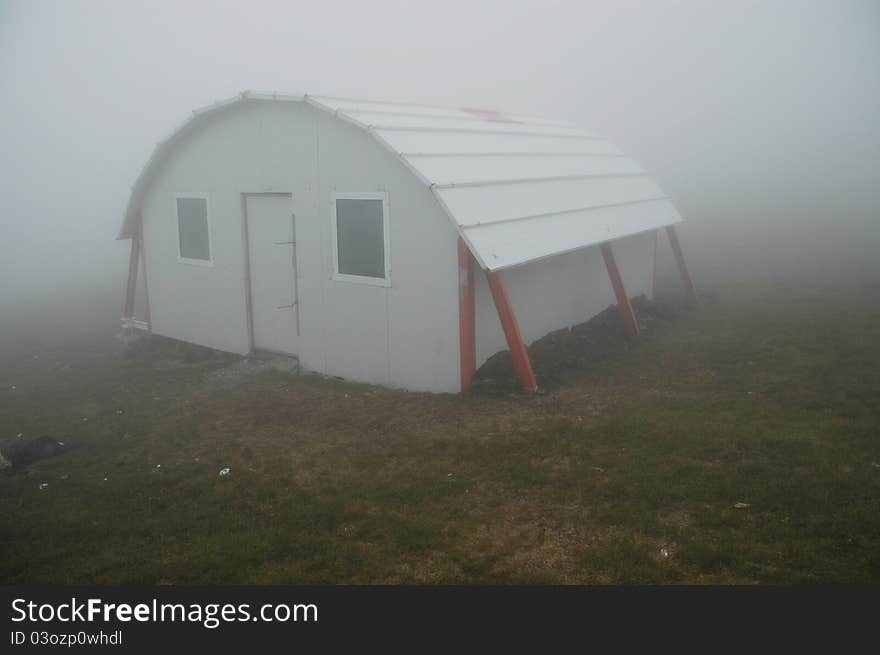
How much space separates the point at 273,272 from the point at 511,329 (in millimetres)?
4428

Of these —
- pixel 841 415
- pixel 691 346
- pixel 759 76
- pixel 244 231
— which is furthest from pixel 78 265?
pixel 759 76

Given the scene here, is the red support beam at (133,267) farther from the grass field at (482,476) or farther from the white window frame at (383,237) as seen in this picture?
the white window frame at (383,237)

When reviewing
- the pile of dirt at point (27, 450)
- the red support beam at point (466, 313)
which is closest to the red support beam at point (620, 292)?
the red support beam at point (466, 313)

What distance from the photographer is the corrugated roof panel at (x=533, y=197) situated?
31.9ft

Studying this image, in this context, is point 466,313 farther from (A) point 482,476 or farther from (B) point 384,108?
(B) point 384,108

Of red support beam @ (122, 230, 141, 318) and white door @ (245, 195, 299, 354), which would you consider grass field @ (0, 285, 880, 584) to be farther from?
red support beam @ (122, 230, 141, 318)

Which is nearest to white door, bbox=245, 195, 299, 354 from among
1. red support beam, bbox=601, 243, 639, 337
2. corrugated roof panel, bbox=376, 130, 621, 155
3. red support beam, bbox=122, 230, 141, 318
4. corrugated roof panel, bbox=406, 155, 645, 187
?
corrugated roof panel, bbox=376, 130, 621, 155

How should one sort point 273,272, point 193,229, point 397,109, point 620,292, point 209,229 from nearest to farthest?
point 397,109 < point 273,272 < point 620,292 < point 209,229 < point 193,229

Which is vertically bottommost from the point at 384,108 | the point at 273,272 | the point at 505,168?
the point at 273,272

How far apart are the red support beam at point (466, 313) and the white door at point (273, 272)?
318cm

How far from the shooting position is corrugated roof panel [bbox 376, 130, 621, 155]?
400 inches

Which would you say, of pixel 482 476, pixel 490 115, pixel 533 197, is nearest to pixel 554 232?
pixel 533 197

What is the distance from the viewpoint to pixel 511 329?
31.1 feet

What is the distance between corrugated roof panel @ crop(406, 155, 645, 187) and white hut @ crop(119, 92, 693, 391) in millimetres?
42
